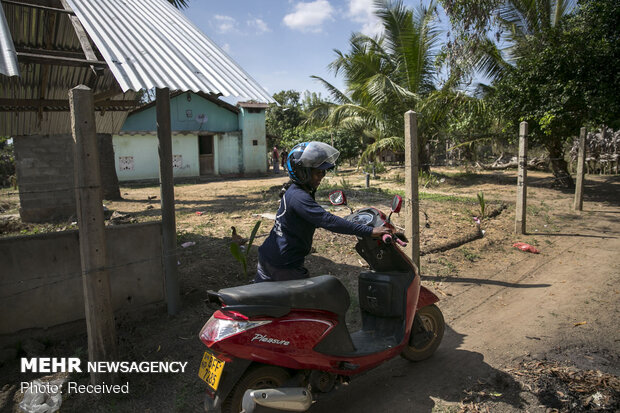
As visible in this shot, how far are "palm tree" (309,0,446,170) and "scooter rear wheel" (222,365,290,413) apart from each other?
1348 centimetres

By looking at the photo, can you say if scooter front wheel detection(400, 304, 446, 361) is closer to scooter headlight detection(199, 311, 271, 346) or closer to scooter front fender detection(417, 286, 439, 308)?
scooter front fender detection(417, 286, 439, 308)

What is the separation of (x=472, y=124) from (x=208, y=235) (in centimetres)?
1222

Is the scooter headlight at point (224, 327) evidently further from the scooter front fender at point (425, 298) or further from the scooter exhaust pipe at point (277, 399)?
the scooter front fender at point (425, 298)

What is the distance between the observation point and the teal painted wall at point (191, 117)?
2122 cm

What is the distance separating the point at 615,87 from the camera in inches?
352

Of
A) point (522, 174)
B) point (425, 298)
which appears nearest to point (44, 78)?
point (425, 298)

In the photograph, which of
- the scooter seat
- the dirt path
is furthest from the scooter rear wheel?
the dirt path

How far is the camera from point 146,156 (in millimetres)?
21078

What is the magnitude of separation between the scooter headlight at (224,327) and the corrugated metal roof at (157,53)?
6.48ft

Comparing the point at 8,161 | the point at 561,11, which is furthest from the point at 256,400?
the point at 8,161

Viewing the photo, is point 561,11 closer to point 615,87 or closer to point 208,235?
point 615,87

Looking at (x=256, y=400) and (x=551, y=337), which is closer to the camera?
(x=256, y=400)

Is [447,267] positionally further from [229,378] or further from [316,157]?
[229,378]

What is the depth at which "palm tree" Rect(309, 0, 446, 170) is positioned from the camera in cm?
1423
